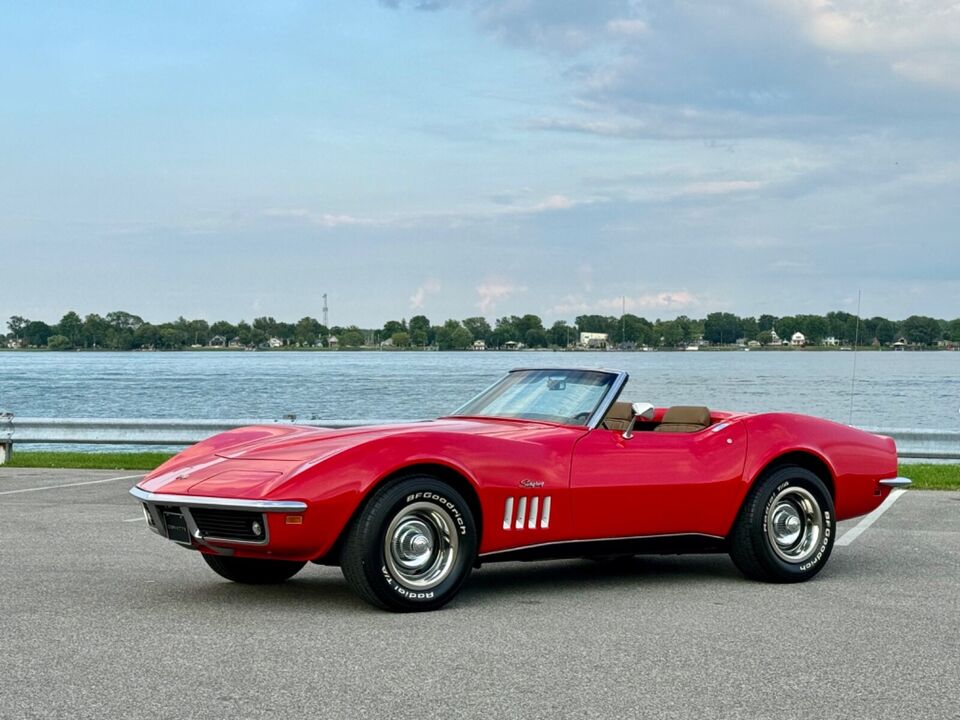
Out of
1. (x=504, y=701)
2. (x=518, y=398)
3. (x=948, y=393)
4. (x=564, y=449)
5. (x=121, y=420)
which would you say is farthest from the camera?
(x=948, y=393)

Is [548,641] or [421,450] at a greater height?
[421,450]

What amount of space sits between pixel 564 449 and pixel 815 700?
2.49 meters

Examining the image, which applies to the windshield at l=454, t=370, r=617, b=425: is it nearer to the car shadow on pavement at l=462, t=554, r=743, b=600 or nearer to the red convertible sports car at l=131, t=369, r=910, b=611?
the red convertible sports car at l=131, t=369, r=910, b=611

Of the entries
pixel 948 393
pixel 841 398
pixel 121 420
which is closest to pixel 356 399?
pixel 841 398

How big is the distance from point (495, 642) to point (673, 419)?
99.7 inches

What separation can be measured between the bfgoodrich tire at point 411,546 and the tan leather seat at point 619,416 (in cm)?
157

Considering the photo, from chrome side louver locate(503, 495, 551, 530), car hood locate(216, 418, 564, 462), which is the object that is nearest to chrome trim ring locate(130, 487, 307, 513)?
car hood locate(216, 418, 564, 462)

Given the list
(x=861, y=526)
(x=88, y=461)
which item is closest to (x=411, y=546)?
(x=861, y=526)

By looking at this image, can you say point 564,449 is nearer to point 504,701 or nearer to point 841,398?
point 504,701

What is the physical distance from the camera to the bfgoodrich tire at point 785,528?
7598mm

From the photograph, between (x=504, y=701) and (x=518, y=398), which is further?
(x=518, y=398)

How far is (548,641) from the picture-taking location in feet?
19.3

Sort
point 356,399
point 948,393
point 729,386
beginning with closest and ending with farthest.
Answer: point 356,399 < point 948,393 < point 729,386

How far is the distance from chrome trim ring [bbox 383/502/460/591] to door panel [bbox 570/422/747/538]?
2.61ft
